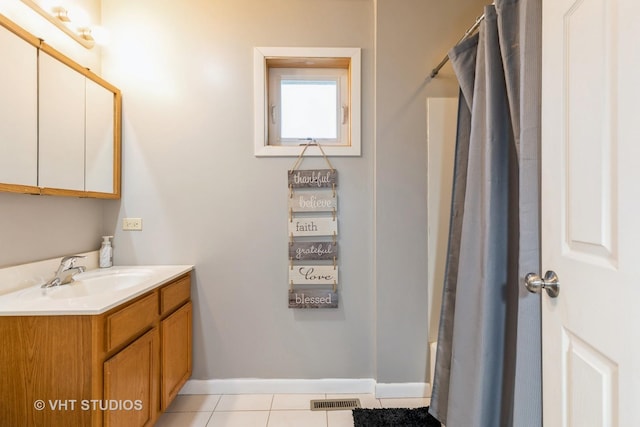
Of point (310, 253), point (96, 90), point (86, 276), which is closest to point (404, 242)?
point (310, 253)

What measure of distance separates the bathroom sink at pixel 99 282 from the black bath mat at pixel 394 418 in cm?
147

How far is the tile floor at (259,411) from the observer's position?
5.78 feet

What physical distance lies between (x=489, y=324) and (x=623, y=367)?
57 centimetres

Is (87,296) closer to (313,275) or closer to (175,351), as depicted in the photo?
(175,351)

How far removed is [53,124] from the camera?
1562 mm

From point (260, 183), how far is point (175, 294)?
867 mm

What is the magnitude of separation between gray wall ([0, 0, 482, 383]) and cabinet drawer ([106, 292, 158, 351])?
0.52 m

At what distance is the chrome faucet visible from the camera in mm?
1516

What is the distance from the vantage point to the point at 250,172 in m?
2.06

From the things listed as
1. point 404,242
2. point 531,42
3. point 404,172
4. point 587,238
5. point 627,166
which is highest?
point 531,42

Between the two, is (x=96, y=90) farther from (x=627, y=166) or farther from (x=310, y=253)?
(x=627, y=166)

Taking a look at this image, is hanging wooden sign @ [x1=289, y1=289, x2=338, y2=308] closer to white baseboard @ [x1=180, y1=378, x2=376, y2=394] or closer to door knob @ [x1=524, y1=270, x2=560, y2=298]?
white baseboard @ [x1=180, y1=378, x2=376, y2=394]

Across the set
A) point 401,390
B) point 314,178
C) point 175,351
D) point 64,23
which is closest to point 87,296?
point 175,351

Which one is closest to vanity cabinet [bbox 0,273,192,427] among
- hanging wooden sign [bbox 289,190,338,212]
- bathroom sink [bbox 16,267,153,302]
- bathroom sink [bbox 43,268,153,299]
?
bathroom sink [bbox 16,267,153,302]
